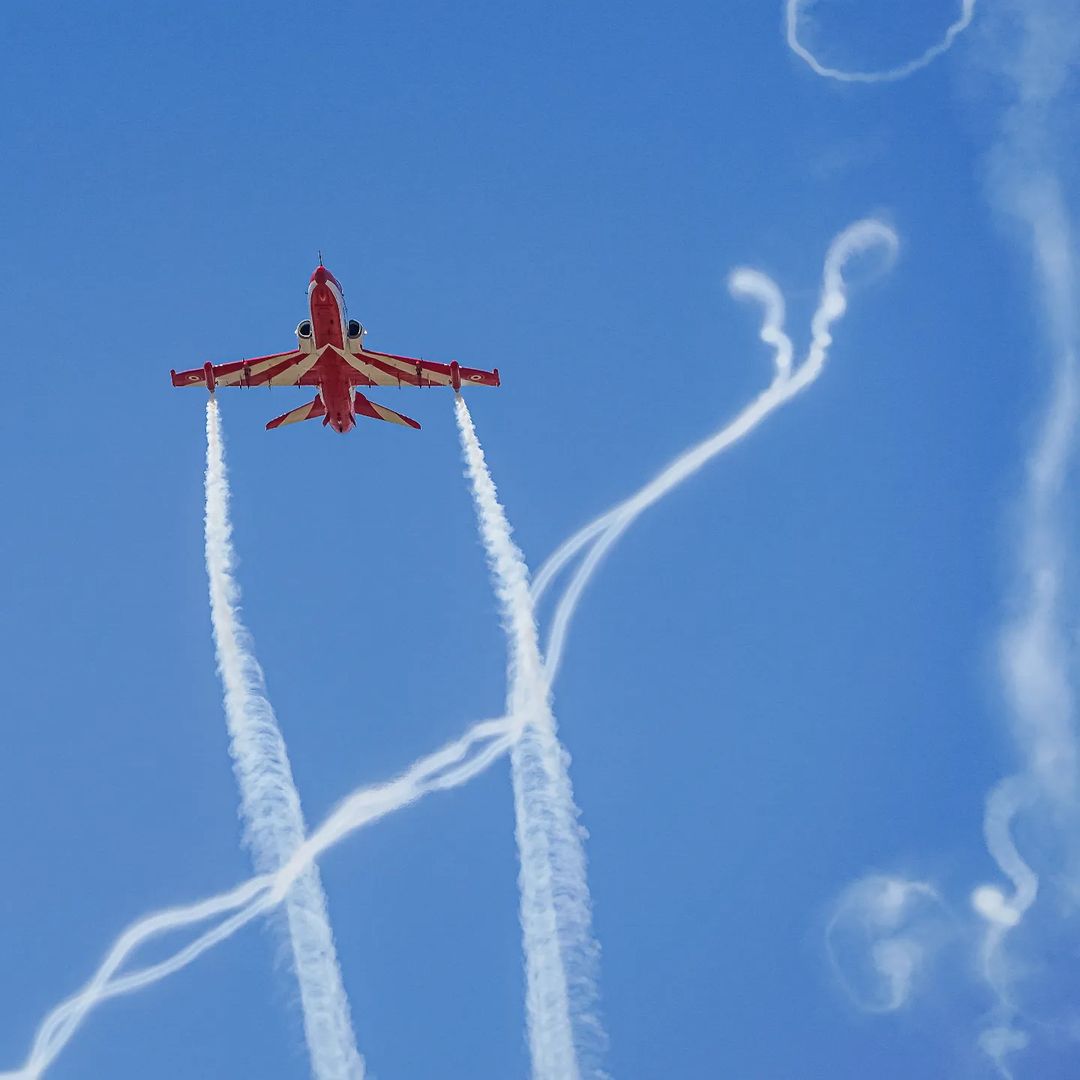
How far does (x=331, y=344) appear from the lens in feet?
197

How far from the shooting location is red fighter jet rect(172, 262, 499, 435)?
5938 centimetres

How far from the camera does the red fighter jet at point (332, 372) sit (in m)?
59.4

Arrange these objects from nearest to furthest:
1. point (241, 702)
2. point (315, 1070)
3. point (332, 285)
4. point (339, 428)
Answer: point (315, 1070)
point (241, 702)
point (332, 285)
point (339, 428)

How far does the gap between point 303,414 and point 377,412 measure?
9.07 ft

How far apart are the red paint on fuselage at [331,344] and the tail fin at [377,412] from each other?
84cm

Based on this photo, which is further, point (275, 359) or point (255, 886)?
point (275, 359)

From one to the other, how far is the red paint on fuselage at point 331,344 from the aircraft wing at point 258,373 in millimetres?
959

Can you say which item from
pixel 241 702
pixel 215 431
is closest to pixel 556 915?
pixel 241 702

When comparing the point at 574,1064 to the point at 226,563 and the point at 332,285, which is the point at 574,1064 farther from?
the point at 332,285

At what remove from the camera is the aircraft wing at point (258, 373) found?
205 ft

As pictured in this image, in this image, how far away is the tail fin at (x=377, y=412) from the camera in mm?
64400

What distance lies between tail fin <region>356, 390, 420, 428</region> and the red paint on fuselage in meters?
0.84

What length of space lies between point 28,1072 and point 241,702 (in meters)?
13.9

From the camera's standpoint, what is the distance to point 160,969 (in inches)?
2229
